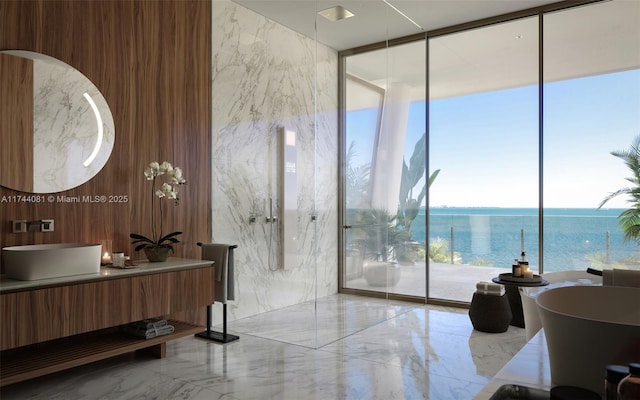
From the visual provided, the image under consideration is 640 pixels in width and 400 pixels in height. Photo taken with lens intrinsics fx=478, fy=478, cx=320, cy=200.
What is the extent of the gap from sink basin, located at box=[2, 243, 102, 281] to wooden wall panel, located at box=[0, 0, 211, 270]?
27 cm

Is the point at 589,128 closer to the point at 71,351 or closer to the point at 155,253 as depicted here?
the point at 155,253

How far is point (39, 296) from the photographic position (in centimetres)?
282

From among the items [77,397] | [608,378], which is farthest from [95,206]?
[608,378]

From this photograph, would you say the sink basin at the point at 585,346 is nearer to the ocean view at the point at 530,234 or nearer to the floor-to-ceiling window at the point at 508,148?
the floor-to-ceiling window at the point at 508,148

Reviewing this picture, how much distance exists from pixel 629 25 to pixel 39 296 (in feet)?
17.8

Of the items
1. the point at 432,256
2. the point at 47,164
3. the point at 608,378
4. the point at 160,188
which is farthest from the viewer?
the point at 432,256

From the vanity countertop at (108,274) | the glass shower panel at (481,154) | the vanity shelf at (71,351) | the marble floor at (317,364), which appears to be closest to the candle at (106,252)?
the vanity countertop at (108,274)

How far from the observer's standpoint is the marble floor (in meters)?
3.09

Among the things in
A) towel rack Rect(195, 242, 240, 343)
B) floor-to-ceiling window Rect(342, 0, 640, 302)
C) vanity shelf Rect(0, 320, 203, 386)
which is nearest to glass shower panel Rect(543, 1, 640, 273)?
floor-to-ceiling window Rect(342, 0, 640, 302)

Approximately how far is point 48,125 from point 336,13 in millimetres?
2929

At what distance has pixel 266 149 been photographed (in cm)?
527

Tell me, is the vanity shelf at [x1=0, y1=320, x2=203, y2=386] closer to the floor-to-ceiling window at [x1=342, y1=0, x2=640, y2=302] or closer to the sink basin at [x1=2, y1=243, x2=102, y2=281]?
the sink basin at [x1=2, y1=243, x2=102, y2=281]

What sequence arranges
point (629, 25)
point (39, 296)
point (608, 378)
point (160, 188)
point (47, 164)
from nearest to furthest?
point (608, 378) < point (39, 296) < point (47, 164) < point (160, 188) < point (629, 25)

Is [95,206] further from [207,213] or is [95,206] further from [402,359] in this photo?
[402,359]
